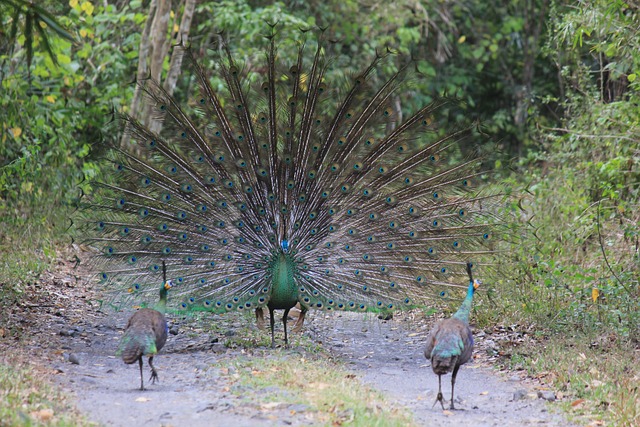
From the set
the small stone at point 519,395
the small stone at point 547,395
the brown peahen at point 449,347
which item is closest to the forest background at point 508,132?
the small stone at point 547,395

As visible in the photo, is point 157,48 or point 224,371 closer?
point 224,371

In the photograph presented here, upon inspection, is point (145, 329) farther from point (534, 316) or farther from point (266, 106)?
point (534, 316)

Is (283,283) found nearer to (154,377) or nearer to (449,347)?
(154,377)

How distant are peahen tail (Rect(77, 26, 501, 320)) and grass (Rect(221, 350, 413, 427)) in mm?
974

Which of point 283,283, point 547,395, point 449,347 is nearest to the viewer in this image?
point 449,347

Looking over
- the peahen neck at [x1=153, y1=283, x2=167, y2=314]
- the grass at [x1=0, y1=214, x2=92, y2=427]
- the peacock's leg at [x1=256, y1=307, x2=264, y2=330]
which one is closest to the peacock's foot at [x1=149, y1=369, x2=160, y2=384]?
the peahen neck at [x1=153, y1=283, x2=167, y2=314]

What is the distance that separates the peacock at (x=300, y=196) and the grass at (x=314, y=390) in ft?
3.15

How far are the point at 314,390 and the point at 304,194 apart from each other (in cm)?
278

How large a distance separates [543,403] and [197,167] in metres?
4.25

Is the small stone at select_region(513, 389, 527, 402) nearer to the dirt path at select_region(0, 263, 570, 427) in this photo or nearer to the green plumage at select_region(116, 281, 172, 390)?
the dirt path at select_region(0, 263, 570, 427)

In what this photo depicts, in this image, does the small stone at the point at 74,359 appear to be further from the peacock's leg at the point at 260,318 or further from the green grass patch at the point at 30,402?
the peacock's leg at the point at 260,318

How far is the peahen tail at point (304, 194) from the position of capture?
892 cm

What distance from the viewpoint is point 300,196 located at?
29.9 feet

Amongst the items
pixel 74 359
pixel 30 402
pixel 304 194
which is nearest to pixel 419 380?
pixel 304 194
